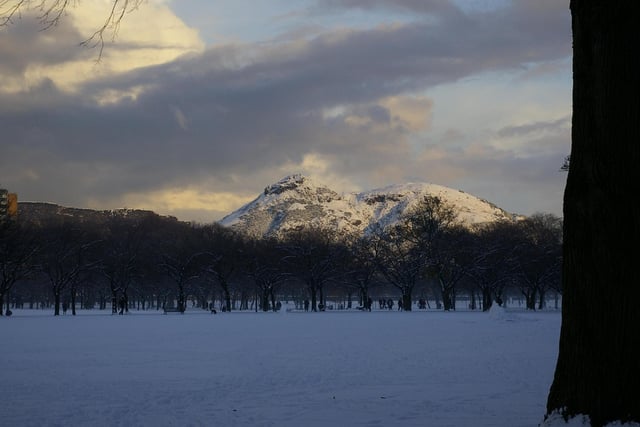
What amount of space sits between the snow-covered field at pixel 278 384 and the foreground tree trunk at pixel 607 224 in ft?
8.43

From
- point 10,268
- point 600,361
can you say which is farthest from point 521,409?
point 10,268

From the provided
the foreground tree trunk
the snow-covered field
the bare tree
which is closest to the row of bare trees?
the bare tree

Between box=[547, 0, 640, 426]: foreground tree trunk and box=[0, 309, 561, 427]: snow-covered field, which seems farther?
box=[0, 309, 561, 427]: snow-covered field

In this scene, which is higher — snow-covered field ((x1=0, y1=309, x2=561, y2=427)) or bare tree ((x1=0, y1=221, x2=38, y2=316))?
bare tree ((x1=0, y1=221, x2=38, y2=316))

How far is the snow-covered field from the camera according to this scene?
9.82 meters

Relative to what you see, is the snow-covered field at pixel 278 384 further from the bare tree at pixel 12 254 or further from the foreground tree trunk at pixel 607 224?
the bare tree at pixel 12 254

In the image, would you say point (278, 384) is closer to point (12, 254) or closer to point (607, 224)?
point (607, 224)

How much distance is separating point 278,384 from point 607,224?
8.07 metres

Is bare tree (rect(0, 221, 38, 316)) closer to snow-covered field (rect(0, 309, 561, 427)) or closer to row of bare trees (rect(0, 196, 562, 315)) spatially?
row of bare trees (rect(0, 196, 562, 315))

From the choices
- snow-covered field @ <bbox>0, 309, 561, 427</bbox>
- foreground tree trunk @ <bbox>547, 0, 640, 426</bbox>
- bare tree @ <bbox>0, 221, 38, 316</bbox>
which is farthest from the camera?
bare tree @ <bbox>0, 221, 38, 316</bbox>

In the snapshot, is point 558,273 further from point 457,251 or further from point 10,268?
point 10,268

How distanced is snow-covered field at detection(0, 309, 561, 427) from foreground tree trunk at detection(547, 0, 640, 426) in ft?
8.43

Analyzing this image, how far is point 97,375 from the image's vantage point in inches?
591

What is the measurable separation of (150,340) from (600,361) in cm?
2205
